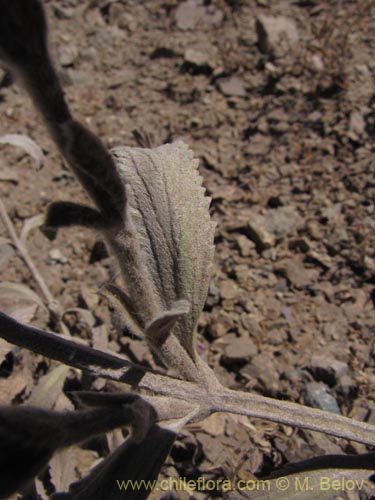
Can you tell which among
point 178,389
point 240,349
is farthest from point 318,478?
point 240,349

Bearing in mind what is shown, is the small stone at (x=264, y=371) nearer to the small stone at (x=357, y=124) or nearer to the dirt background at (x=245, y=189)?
the dirt background at (x=245, y=189)

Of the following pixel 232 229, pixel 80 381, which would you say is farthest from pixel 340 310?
pixel 80 381

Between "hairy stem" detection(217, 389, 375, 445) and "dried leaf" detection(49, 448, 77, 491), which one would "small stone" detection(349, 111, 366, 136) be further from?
"dried leaf" detection(49, 448, 77, 491)

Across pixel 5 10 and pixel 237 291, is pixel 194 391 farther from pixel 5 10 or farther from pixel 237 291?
pixel 5 10

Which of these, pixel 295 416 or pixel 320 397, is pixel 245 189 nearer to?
pixel 320 397

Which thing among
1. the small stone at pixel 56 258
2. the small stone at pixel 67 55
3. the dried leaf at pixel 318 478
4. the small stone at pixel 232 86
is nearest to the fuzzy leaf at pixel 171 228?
the dried leaf at pixel 318 478

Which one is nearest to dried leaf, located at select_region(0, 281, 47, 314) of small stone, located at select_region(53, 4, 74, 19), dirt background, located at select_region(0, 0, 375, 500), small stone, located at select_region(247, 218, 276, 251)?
dirt background, located at select_region(0, 0, 375, 500)
